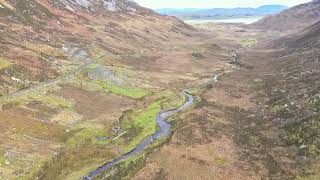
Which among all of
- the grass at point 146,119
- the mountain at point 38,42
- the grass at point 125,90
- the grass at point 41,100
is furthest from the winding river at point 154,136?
the mountain at point 38,42

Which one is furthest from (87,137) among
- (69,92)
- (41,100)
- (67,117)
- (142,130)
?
(69,92)

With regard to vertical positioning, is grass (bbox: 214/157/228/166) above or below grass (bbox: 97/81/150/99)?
above

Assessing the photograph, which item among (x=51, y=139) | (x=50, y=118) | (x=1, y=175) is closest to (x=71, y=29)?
(x=50, y=118)

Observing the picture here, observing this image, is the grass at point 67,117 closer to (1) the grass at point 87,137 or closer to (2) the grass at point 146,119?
(1) the grass at point 87,137

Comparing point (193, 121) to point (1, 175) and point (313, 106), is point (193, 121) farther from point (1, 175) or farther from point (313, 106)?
point (1, 175)

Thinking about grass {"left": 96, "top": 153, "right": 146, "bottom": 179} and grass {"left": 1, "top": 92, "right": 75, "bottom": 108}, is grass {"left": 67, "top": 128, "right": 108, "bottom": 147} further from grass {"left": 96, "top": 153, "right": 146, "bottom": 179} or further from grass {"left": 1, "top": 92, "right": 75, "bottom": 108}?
grass {"left": 1, "top": 92, "right": 75, "bottom": 108}

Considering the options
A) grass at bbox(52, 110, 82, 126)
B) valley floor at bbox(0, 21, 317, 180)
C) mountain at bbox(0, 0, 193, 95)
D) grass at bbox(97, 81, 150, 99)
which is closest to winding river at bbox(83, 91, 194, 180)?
valley floor at bbox(0, 21, 317, 180)

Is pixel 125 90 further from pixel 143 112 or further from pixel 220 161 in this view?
pixel 220 161
